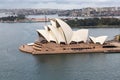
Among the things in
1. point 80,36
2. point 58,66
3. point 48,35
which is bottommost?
point 58,66

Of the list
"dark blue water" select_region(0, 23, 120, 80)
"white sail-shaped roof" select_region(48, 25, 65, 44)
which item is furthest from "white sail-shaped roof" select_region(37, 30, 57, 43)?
"dark blue water" select_region(0, 23, 120, 80)

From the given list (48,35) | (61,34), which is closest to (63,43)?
(61,34)

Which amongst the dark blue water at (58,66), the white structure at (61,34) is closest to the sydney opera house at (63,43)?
the white structure at (61,34)

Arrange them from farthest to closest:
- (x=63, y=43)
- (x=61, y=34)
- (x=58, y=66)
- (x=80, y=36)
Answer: (x=80, y=36) < (x=61, y=34) < (x=63, y=43) < (x=58, y=66)

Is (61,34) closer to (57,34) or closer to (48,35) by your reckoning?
(57,34)

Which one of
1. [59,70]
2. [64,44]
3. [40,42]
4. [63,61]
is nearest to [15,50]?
[40,42]

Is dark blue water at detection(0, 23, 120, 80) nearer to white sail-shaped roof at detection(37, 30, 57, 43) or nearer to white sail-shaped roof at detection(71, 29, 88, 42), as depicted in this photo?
white sail-shaped roof at detection(37, 30, 57, 43)

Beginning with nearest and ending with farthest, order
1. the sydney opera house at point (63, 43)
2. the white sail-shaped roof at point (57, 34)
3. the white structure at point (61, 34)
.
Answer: the sydney opera house at point (63, 43)
the white sail-shaped roof at point (57, 34)
the white structure at point (61, 34)

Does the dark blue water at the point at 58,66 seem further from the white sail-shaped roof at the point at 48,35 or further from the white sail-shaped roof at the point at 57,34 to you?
the white sail-shaped roof at the point at 48,35
